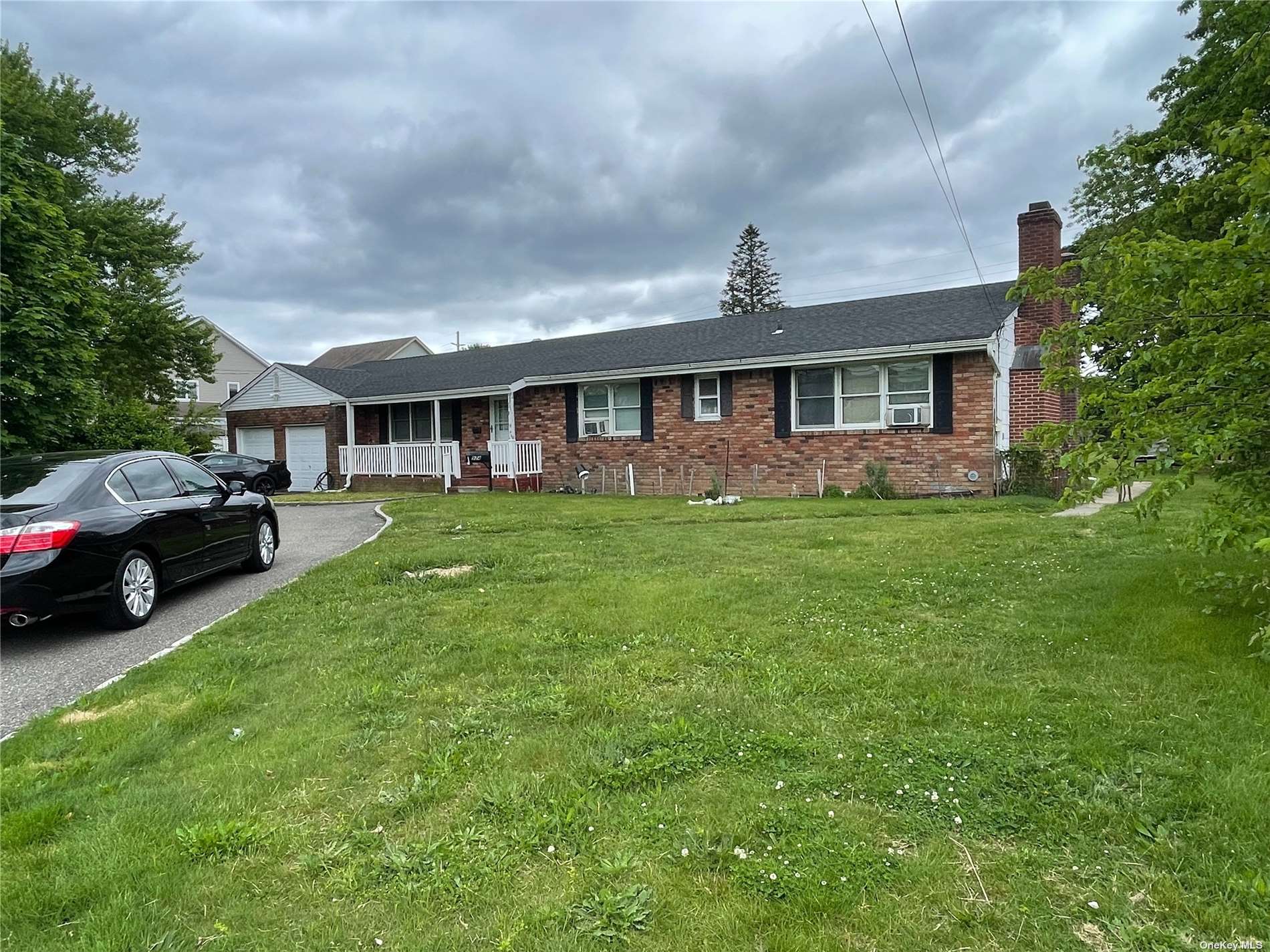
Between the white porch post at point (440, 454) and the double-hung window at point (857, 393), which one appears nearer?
the double-hung window at point (857, 393)

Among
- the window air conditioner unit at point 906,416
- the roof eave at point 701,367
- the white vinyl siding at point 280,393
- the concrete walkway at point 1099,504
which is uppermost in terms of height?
the white vinyl siding at point 280,393

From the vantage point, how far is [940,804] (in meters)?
2.55

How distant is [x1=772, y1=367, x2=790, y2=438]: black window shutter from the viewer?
589 inches

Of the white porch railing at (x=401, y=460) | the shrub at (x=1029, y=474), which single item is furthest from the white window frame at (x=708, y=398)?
the white porch railing at (x=401, y=460)

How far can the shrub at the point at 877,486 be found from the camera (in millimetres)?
13641

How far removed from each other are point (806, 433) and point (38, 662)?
12.8 meters

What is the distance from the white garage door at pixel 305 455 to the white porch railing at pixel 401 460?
142 centimetres

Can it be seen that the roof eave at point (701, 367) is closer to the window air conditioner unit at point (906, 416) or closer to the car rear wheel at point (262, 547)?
the window air conditioner unit at point (906, 416)

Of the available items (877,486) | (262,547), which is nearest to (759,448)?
(877,486)

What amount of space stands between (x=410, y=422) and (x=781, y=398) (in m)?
11.3

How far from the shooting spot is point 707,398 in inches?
631

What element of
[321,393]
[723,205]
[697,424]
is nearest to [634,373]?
[697,424]

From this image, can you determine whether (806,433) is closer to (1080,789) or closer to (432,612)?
(432,612)

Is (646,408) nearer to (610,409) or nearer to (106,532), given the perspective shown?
(610,409)
